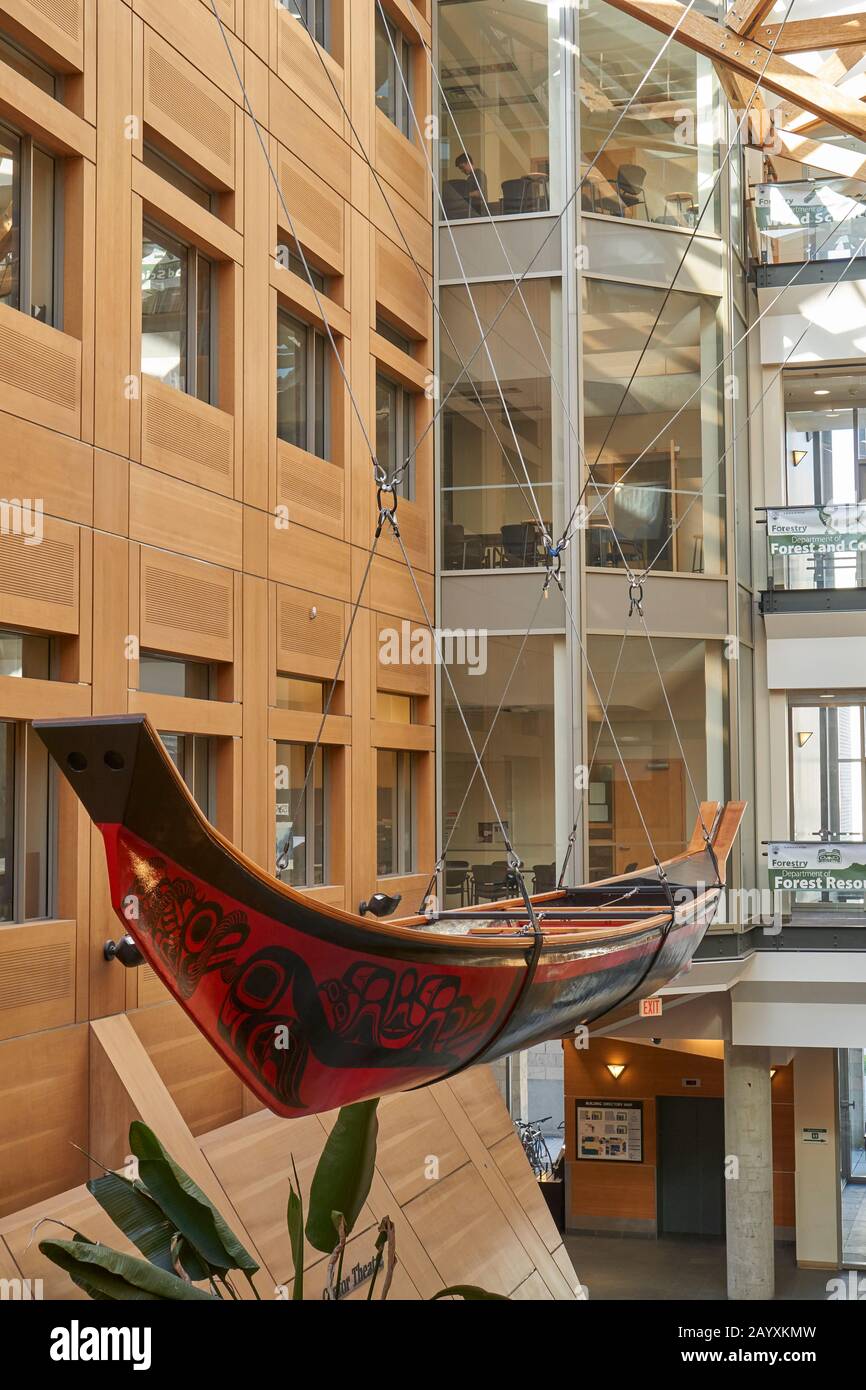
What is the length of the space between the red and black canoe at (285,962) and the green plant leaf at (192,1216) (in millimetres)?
803

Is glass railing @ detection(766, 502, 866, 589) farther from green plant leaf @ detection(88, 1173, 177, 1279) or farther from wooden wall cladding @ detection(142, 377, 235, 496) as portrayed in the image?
green plant leaf @ detection(88, 1173, 177, 1279)

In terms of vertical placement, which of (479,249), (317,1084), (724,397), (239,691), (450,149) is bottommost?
(317,1084)

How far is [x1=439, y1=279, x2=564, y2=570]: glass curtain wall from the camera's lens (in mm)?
12281

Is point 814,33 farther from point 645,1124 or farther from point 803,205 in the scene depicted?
point 645,1124

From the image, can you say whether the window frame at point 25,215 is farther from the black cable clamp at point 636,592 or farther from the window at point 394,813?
the black cable clamp at point 636,592

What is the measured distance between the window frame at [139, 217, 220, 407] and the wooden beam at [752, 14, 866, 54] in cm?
366

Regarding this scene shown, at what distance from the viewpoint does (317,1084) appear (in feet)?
15.3

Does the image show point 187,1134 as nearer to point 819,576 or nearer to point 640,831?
point 640,831

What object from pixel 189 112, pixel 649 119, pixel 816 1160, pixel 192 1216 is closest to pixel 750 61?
pixel 189 112

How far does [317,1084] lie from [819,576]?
10.1 m

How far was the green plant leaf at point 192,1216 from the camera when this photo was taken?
527 cm

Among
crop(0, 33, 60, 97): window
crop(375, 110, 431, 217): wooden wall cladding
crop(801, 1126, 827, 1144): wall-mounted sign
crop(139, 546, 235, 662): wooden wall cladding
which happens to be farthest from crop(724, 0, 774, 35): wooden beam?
crop(801, 1126, 827, 1144): wall-mounted sign

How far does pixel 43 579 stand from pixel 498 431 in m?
6.77
